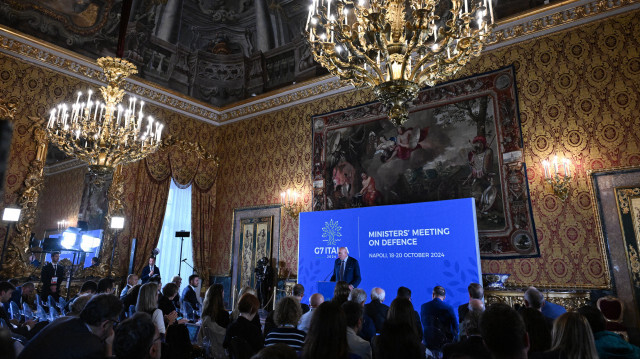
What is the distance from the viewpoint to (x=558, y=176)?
6883 mm

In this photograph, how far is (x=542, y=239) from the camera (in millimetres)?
6977

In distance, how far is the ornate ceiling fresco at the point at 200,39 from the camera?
30.5 ft

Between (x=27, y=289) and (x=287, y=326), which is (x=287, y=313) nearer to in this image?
(x=287, y=326)

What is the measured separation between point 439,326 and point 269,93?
27.7 feet

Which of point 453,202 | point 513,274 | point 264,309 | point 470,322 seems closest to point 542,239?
point 513,274

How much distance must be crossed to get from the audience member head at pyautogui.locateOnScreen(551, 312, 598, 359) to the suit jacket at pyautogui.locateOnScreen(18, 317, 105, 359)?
2885 millimetres

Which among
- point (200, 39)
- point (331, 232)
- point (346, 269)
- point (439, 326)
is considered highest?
point (200, 39)

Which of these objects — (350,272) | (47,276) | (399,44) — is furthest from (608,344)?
(47,276)

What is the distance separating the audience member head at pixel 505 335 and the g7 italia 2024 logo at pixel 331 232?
6.62 meters

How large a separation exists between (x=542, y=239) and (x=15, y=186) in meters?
10.4

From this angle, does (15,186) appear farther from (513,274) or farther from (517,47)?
(517,47)

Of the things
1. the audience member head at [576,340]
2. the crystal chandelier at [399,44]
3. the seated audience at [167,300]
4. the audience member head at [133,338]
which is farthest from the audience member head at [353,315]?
the seated audience at [167,300]

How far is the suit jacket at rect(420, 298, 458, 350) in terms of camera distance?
4355 mm

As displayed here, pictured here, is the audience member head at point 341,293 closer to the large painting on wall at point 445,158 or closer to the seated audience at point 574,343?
the seated audience at point 574,343
